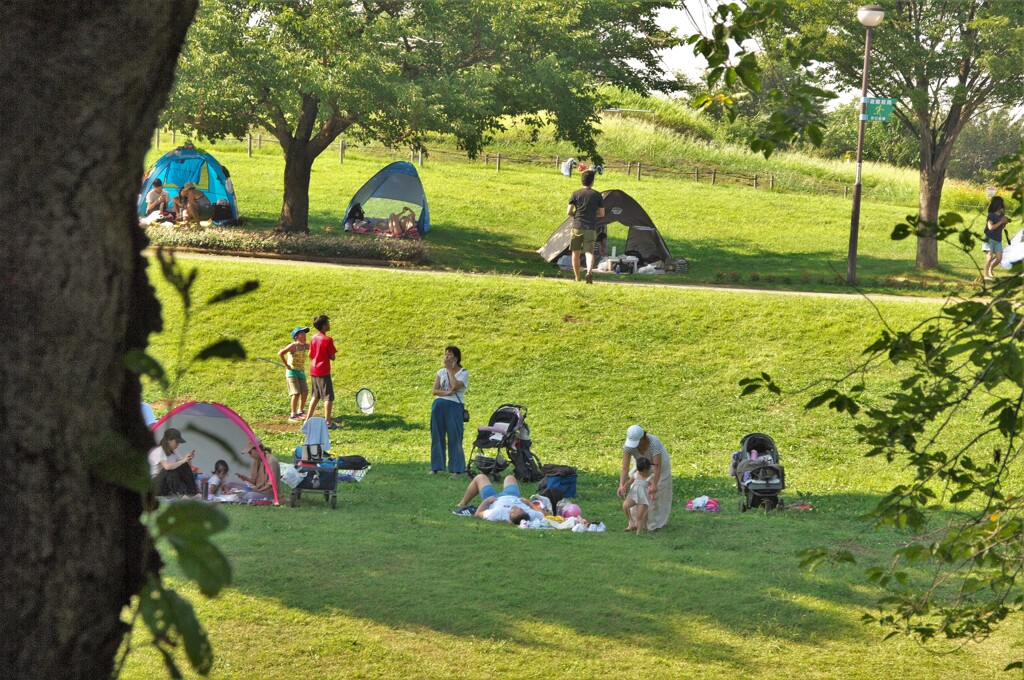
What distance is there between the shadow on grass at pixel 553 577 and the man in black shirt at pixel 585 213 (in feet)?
29.3

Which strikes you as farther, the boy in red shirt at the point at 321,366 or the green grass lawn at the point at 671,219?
the green grass lawn at the point at 671,219

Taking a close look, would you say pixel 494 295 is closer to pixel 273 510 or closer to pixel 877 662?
pixel 273 510

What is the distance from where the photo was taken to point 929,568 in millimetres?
10156

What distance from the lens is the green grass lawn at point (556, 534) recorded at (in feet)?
26.2

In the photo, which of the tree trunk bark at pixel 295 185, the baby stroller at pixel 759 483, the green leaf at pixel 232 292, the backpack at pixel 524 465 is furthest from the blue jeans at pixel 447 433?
the tree trunk bark at pixel 295 185

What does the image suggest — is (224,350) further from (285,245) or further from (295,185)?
(295,185)

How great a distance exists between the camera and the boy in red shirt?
15.8 metres

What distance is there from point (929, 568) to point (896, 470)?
5328mm

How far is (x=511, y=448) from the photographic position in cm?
1362

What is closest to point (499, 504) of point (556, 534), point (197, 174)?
point (556, 534)

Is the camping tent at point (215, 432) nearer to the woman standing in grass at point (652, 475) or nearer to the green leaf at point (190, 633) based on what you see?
the woman standing in grass at point (652, 475)

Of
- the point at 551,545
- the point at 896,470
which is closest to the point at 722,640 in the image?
the point at 551,545

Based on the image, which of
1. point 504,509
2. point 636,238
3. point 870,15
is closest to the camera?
point 504,509

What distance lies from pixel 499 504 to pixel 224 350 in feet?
31.2
